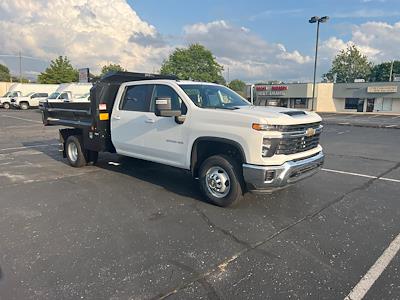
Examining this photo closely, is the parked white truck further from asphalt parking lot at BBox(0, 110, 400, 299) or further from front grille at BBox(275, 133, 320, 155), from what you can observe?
front grille at BBox(275, 133, 320, 155)

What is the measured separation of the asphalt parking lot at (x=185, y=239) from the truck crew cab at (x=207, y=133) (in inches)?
23.1

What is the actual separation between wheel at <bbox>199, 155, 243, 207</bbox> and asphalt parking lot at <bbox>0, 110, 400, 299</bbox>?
6.9 inches

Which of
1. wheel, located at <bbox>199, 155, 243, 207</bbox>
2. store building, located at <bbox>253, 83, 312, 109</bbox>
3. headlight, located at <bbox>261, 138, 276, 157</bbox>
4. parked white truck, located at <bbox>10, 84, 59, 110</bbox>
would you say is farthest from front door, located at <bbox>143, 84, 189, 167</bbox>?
store building, located at <bbox>253, 83, 312, 109</bbox>

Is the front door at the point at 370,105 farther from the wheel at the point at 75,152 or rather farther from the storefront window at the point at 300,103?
the wheel at the point at 75,152

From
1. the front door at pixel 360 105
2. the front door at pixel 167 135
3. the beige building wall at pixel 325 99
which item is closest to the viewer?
the front door at pixel 167 135

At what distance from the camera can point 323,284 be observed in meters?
3.01

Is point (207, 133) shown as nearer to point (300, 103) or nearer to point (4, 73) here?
point (300, 103)

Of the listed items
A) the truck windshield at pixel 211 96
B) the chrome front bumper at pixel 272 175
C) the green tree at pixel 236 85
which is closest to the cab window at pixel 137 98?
the truck windshield at pixel 211 96

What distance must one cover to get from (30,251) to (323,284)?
10.4ft

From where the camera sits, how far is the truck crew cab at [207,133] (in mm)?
4445

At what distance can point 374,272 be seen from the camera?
321cm

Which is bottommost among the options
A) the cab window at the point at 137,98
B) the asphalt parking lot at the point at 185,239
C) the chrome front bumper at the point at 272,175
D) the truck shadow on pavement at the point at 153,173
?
the asphalt parking lot at the point at 185,239

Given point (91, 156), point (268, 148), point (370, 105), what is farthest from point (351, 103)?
point (268, 148)

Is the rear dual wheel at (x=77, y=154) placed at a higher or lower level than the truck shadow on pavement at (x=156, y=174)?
higher
